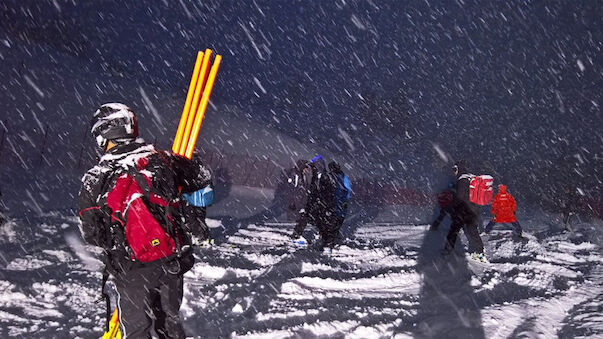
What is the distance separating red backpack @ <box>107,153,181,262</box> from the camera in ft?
8.14

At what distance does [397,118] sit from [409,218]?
29196 mm

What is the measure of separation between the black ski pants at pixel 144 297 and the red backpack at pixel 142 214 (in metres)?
0.15

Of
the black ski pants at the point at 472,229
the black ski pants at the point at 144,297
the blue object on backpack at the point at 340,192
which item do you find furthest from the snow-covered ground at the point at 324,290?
the black ski pants at the point at 144,297

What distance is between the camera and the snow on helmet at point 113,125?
271cm

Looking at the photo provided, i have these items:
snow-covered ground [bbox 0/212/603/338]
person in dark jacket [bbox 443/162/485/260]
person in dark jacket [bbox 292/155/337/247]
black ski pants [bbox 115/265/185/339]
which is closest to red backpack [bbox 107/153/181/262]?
black ski pants [bbox 115/265/185/339]

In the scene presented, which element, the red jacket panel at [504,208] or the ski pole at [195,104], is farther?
the red jacket panel at [504,208]

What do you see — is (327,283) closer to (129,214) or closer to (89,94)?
(129,214)

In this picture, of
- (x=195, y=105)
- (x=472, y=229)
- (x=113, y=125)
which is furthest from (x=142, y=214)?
(x=472, y=229)

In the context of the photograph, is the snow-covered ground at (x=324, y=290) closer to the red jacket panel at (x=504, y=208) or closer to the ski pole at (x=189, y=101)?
the red jacket panel at (x=504, y=208)

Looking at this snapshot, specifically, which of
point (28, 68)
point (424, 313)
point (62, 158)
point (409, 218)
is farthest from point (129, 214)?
point (28, 68)

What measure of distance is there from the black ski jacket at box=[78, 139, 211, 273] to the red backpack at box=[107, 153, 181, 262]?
4 cm

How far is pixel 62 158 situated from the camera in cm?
1797

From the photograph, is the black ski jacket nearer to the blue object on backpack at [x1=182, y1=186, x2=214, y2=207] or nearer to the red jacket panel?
the blue object on backpack at [x1=182, y1=186, x2=214, y2=207]

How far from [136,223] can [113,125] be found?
72cm
